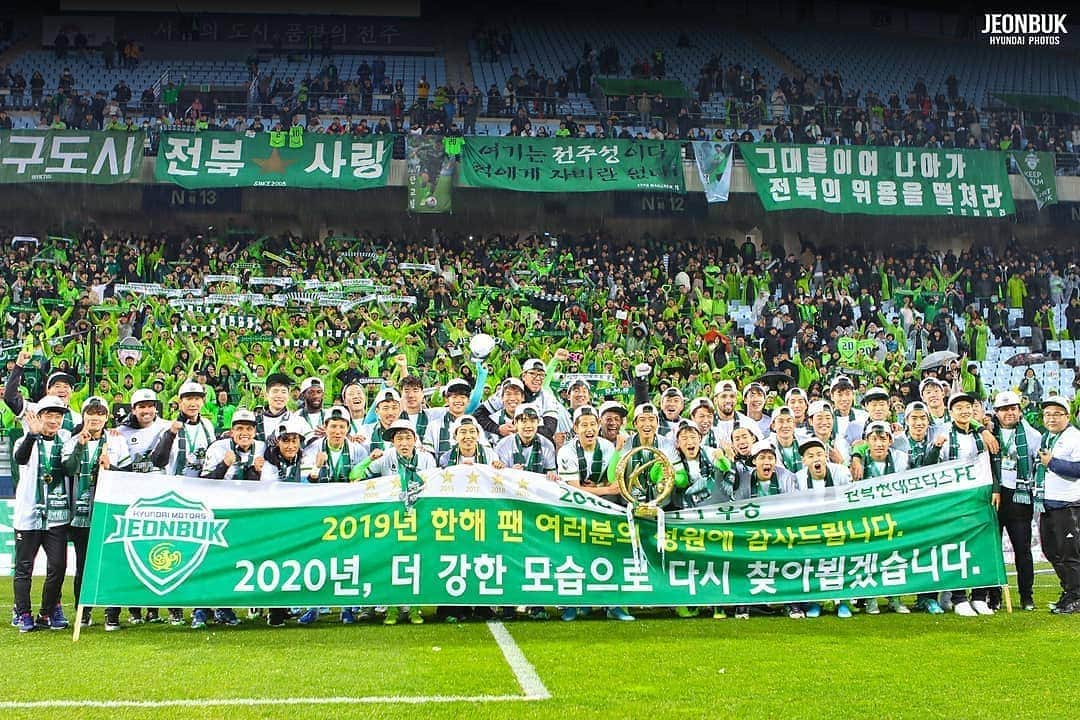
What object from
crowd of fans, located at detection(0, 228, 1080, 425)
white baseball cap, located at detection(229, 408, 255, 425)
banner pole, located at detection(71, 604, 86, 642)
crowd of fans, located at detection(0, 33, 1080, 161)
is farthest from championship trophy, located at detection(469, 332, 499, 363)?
banner pole, located at detection(71, 604, 86, 642)

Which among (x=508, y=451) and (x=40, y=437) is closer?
(x=40, y=437)

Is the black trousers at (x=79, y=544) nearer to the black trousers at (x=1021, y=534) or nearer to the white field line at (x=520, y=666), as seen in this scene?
the white field line at (x=520, y=666)

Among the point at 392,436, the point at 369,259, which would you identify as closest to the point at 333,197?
the point at 369,259

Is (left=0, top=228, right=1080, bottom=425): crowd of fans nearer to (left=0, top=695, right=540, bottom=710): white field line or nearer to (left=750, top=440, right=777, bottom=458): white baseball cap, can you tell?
(left=750, top=440, right=777, bottom=458): white baseball cap

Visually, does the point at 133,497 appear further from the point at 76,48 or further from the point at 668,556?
the point at 76,48

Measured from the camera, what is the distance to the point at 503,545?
25.9 ft

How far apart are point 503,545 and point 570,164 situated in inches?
667

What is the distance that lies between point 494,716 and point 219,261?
20.1 m

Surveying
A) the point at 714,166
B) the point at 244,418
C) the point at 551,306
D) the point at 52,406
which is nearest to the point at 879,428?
the point at 244,418

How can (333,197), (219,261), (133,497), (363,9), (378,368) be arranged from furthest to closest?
(363,9), (333,197), (219,261), (378,368), (133,497)

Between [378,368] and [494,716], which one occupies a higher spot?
[378,368]

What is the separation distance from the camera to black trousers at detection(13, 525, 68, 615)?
25.7ft

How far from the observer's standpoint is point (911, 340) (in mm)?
22344

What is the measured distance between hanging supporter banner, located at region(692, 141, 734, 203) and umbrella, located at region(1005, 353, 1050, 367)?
665cm
